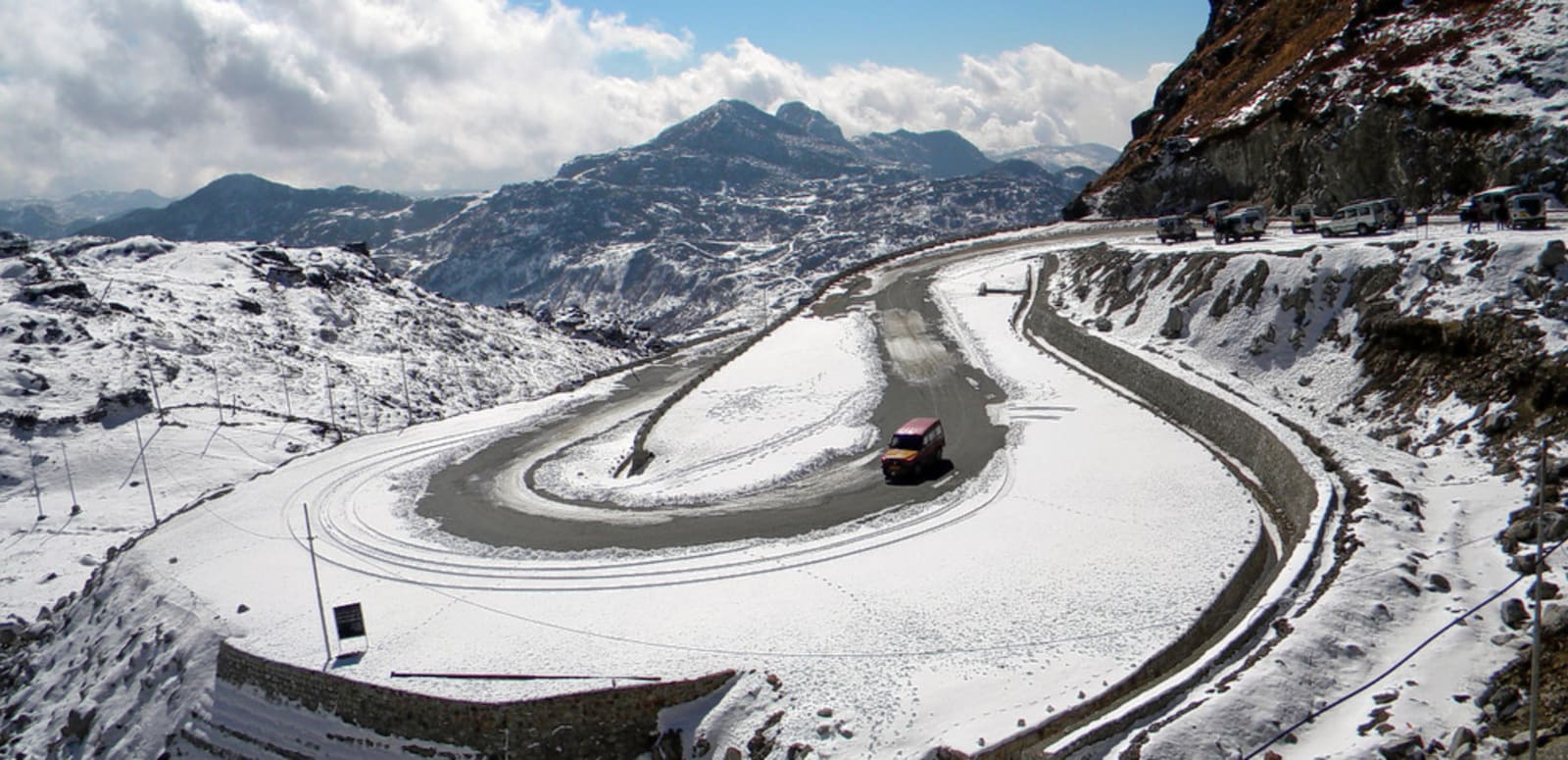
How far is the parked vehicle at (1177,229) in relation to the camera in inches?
1859

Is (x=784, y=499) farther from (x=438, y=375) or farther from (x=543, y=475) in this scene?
(x=438, y=375)

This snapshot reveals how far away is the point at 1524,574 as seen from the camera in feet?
54.4

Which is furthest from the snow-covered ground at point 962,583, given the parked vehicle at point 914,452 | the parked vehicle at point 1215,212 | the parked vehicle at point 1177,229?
the parked vehicle at point 1215,212

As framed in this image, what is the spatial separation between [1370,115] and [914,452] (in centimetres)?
3843

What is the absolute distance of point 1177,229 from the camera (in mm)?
47312

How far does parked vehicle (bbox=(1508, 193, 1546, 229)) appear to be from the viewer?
98.3 ft

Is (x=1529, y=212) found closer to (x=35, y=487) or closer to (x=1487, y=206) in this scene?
(x=1487, y=206)

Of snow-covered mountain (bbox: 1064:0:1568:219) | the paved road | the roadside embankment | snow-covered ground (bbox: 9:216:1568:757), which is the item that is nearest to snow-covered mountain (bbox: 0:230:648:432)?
the paved road

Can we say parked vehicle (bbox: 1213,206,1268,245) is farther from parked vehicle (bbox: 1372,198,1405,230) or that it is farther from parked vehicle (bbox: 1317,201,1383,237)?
parked vehicle (bbox: 1372,198,1405,230)

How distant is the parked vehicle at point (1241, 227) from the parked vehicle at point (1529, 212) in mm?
12241

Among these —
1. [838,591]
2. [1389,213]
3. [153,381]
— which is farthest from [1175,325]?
[153,381]

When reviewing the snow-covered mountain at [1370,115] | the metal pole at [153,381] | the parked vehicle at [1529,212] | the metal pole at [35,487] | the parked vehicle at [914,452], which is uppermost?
the snow-covered mountain at [1370,115]

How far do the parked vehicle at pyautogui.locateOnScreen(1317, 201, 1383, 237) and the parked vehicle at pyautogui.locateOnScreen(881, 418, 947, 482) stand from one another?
69.2ft

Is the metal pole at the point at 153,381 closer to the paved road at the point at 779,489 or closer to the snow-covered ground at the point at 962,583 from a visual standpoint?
the snow-covered ground at the point at 962,583
